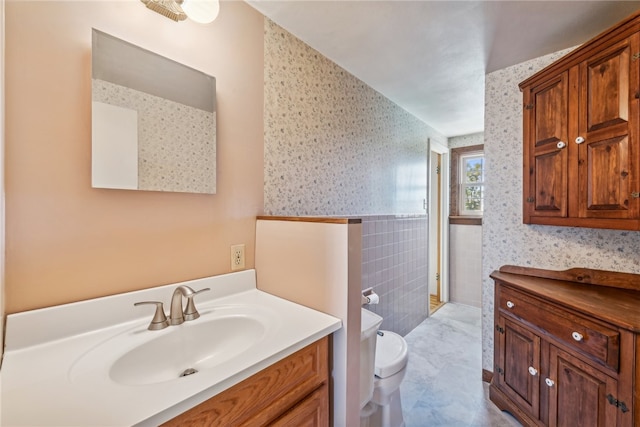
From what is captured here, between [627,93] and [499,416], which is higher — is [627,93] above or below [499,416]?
above

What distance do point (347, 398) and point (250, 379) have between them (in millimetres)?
459

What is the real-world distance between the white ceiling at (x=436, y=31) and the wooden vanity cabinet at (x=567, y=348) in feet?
4.51

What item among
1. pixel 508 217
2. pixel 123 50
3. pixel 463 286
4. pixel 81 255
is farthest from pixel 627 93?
pixel 463 286

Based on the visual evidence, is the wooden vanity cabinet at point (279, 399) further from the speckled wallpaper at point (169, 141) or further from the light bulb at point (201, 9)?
the light bulb at point (201, 9)

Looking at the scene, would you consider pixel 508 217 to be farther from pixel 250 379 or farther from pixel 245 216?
pixel 250 379

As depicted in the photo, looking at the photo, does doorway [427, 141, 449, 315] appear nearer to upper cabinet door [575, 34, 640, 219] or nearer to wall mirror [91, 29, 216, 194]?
upper cabinet door [575, 34, 640, 219]

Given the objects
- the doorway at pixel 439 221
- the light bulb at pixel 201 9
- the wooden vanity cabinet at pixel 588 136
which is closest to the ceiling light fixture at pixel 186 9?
the light bulb at pixel 201 9

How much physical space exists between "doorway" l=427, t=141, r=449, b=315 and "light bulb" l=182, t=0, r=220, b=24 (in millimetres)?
3021

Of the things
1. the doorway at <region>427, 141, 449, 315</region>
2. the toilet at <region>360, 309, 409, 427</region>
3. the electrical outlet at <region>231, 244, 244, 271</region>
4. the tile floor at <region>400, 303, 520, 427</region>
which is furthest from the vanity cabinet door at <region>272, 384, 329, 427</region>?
the doorway at <region>427, 141, 449, 315</region>

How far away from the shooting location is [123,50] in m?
0.96

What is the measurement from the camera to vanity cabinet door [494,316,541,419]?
4.72ft

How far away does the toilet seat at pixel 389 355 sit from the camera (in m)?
1.41

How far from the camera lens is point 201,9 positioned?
1062 mm

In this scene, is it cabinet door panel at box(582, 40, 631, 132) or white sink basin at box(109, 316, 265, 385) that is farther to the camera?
cabinet door panel at box(582, 40, 631, 132)
